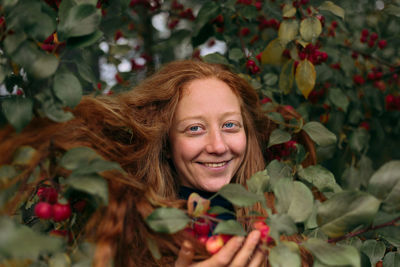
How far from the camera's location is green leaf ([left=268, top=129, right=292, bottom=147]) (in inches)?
53.5

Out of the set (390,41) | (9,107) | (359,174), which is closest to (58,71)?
(9,107)

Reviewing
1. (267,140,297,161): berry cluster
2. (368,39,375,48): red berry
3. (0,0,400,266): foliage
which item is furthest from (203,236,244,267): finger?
(368,39,375,48): red berry

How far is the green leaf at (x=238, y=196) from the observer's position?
80cm

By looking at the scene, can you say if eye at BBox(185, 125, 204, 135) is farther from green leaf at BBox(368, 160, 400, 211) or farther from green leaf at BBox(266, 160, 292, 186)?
green leaf at BBox(368, 160, 400, 211)

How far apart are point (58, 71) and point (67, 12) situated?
0.43ft

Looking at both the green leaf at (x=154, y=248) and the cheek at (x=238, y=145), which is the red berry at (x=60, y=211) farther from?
the cheek at (x=238, y=145)

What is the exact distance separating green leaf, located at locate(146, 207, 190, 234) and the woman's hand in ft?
0.43

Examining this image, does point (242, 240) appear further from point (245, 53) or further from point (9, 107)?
point (245, 53)

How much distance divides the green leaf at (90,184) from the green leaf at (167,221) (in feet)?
0.35

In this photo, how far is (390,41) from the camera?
88.4 inches

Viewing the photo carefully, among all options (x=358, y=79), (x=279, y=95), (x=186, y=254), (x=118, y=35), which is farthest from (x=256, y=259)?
(x=118, y=35)

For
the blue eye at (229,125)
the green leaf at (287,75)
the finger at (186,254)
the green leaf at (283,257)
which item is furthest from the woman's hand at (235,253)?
the green leaf at (287,75)

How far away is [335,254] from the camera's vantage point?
0.76 m

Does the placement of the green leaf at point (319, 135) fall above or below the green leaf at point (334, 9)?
below
